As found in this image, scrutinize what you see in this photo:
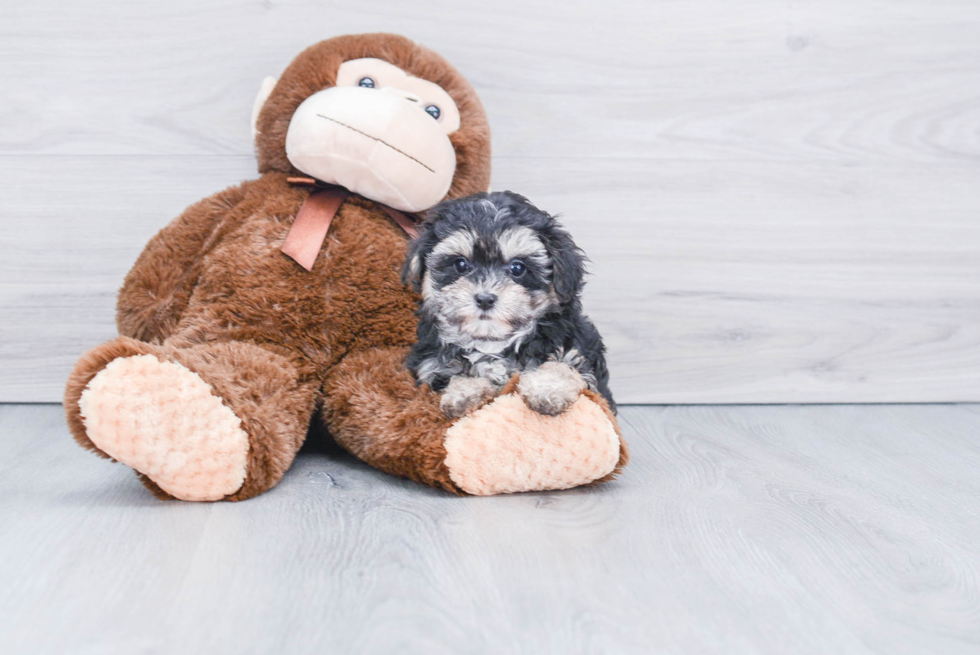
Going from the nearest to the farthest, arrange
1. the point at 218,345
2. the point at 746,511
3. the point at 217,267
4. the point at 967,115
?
the point at 746,511 → the point at 218,345 → the point at 217,267 → the point at 967,115

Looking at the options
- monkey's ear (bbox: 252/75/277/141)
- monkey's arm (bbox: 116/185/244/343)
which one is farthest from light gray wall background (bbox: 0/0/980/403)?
monkey's arm (bbox: 116/185/244/343)

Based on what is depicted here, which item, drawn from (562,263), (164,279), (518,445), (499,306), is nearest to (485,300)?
(499,306)

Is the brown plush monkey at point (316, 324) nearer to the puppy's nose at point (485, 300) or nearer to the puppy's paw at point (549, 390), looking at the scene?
the puppy's paw at point (549, 390)

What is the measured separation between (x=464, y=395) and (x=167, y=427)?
544mm

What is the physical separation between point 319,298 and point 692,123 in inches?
49.4

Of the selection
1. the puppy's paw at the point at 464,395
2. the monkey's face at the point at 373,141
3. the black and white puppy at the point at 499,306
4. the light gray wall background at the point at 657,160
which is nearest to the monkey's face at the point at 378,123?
the monkey's face at the point at 373,141

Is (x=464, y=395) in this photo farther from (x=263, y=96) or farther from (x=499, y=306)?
(x=263, y=96)

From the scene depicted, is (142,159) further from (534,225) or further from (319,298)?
(534,225)

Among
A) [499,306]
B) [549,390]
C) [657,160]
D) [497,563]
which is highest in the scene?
[657,160]

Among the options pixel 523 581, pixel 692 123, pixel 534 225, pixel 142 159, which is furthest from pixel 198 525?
pixel 692 123

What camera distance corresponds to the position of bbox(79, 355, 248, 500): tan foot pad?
1296 millimetres

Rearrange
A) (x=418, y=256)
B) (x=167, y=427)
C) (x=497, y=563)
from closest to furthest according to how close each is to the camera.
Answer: (x=497, y=563) < (x=167, y=427) < (x=418, y=256)

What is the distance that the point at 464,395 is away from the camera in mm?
1530

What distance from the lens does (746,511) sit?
1.49 metres
